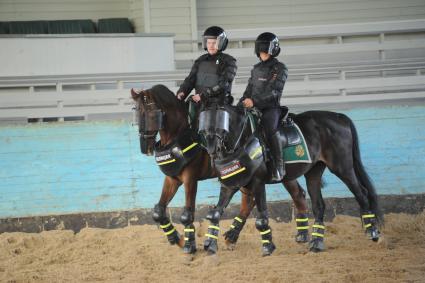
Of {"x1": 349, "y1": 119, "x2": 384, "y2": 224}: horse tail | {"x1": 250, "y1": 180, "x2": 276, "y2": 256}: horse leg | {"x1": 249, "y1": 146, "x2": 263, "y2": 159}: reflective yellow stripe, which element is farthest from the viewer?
{"x1": 349, "y1": 119, "x2": 384, "y2": 224}: horse tail

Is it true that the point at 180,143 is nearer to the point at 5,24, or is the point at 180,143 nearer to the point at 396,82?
the point at 396,82

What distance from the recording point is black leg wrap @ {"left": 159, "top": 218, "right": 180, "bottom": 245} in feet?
28.8

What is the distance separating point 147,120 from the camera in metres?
8.33

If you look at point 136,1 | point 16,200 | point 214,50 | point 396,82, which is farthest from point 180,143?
point 136,1

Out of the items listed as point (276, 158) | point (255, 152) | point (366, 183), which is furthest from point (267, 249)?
point (366, 183)

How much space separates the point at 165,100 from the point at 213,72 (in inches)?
26.4

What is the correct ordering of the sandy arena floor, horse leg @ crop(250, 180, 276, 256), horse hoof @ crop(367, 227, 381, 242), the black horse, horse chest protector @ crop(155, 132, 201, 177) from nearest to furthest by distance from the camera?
the sandy arena floor, the black horse, horse leg @ crop(250, 180, 276, 256), horse chest protector @ crop(155, 132, 201, 177), horse hoof @ crop(367, 227, 381, 242)

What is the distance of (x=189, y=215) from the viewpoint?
8.55m

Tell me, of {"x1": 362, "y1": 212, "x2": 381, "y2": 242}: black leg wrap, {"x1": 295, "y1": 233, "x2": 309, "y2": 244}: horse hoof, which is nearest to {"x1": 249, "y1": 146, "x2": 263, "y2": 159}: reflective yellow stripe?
{"x1": 295, "y1": 233, "x2": 309, "y2": 244}: horse hoof

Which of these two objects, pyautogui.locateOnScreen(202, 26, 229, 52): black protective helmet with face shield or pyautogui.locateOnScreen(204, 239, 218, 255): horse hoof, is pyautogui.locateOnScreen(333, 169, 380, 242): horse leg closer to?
pyautogui.locateOnScreen(204, 239, 218, 255): horse hoof

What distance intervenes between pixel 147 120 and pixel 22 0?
953cm

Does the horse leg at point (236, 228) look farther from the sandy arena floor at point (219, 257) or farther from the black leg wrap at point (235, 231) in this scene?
the sandy arena floor at point (219, 257)

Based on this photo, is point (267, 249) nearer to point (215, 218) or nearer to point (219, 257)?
point (219, 257)

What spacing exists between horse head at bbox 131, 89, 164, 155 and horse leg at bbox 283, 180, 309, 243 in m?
1.84
